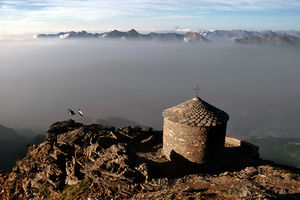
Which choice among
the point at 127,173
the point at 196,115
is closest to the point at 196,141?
the point at 196,115

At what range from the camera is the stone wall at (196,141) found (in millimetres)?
21406

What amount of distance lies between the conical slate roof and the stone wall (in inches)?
18.2

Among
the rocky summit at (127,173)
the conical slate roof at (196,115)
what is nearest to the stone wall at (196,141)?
the conical slate roof at (196,115)

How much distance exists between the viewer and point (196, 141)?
2161 centimetres

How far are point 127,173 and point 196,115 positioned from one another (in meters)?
8.36

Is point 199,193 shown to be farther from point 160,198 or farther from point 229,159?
point 229,159

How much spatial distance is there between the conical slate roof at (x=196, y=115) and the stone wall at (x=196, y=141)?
461 millimetres

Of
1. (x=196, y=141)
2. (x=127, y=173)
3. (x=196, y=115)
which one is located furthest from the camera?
(x=196, y=115)

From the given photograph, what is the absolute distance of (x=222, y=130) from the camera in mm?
22234

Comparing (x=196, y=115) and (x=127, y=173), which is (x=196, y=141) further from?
(x=127, y=173)

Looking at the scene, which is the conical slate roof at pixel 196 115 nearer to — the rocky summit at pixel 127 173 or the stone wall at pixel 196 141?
the stone wall at pixel 196 141

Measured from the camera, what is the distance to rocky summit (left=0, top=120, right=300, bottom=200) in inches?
654

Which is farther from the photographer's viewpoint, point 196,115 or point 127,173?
point 196,115

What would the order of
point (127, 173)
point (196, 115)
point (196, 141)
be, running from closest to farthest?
1. point (127, 173)
2. point (196, 141)
3. point (196, 115)
